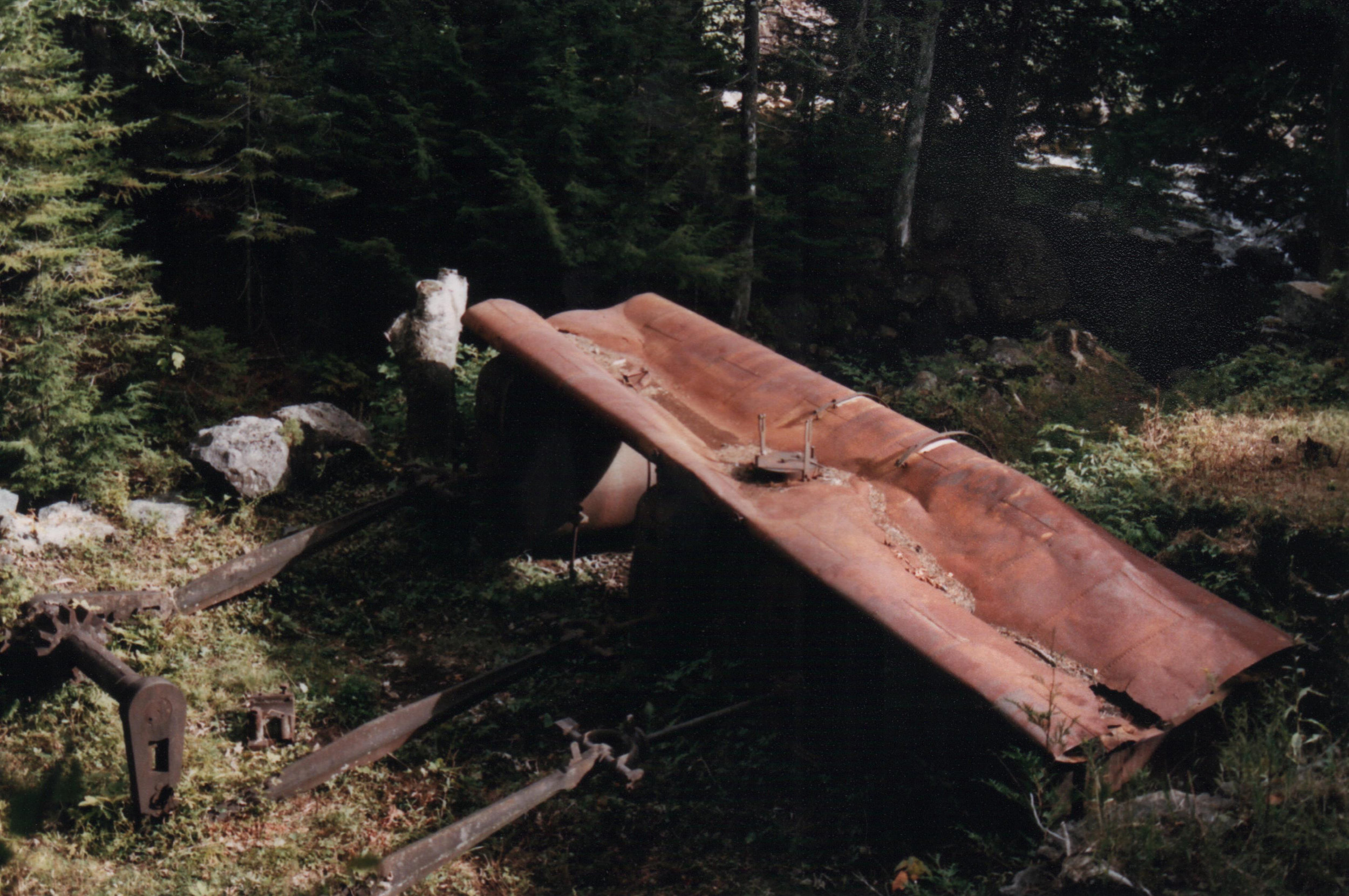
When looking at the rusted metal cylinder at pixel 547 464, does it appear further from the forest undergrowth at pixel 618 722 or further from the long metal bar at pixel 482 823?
the long metal bar at pixel 482 823

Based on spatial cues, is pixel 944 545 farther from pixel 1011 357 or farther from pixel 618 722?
pixel 1011 357

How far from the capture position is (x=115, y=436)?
671 cm

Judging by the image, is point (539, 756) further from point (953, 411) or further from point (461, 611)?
point (953, 411)

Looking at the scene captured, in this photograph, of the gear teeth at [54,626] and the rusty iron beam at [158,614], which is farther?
the gear teeth at [54,626]

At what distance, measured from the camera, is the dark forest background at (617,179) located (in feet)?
22.8

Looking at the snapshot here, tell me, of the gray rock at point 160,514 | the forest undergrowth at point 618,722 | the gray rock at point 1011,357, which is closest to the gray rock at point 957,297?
the gray rock at point 1011,357

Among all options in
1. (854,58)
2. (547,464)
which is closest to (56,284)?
(547,464)

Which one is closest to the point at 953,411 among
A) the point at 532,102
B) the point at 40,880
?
the point at 532,102

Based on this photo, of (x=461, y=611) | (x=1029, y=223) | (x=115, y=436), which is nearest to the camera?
(x=461, y=611)

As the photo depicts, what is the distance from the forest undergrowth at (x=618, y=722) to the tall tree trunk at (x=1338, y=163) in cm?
274

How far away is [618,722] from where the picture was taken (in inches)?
197

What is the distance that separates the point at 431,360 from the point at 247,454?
4.94 feet

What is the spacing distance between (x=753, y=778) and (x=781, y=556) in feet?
4.00

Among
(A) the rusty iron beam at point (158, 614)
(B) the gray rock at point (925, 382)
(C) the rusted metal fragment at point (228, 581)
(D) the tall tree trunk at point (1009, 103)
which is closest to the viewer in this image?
(A) the rusty iron beam at point (158, 614)
